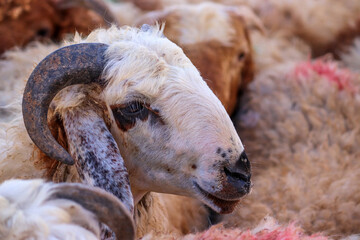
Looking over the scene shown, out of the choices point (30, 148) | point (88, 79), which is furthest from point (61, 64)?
point (30, 148)

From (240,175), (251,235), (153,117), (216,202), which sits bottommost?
(251,235)

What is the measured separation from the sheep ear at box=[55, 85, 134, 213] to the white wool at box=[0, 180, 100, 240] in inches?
14.8

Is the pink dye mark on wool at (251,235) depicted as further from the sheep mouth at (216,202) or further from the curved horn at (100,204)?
the curved horn at (100,204)

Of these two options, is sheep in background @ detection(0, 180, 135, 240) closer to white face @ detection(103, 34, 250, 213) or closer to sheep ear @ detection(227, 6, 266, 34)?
white face @ detection(103, 34, 250, 213)

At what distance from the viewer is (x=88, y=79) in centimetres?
234

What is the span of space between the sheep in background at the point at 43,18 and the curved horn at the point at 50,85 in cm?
220

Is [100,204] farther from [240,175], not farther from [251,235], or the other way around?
[251,235]

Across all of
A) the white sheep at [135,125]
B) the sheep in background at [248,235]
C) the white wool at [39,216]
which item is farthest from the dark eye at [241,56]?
the white wool at [39,216]

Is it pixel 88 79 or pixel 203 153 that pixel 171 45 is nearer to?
pixel 88 79

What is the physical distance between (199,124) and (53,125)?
0.72 metres

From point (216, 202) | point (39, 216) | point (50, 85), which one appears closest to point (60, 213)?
point (39, 216)

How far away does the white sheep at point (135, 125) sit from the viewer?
221 centimetres

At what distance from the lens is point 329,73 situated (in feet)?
14.5

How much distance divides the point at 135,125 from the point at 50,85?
43 centimetres
